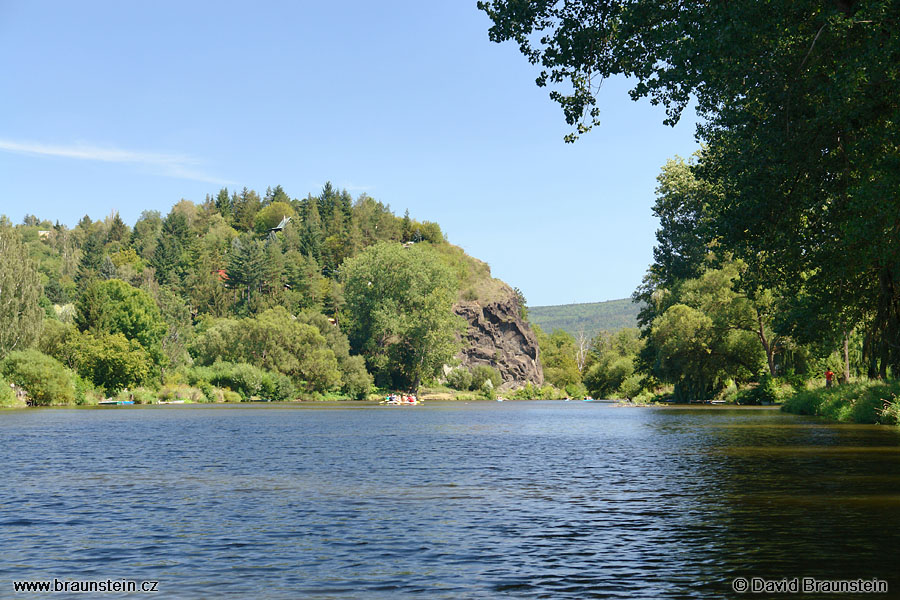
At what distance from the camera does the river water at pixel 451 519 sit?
10.3m

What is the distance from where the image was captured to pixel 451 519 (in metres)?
14.7

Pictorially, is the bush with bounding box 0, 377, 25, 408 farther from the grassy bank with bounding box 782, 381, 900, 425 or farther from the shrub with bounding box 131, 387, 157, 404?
the grassy bank with bounding box 782, 381, 900, 425

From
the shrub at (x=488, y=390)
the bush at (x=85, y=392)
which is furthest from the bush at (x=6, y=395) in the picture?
the shrub at (x=488, y=390)

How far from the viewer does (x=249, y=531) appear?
44.5 feet

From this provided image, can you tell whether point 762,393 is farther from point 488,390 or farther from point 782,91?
point 488,390

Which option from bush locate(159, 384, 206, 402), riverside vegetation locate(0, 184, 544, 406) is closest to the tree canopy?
riverside vegetation locate(0, 184, 544, 406)

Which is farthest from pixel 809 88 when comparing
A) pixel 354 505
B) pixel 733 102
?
pixel 354 505

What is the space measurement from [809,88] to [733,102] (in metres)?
2.98

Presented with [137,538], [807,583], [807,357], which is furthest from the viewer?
[807,357]

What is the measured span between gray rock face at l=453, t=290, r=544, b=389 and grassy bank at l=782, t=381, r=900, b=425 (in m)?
103

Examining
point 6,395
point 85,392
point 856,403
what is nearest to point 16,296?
point 85,392

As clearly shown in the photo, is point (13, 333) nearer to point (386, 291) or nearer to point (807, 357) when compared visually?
point (386, 291)

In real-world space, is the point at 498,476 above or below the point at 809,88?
below

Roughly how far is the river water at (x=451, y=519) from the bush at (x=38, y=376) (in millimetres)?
46853
